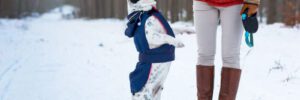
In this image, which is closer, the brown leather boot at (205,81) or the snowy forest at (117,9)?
the brown leather boot at (205,81)

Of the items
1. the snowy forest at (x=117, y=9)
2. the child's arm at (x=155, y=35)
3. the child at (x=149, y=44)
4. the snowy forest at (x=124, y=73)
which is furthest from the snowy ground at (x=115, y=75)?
the snowy forest at (x=117, y=9)

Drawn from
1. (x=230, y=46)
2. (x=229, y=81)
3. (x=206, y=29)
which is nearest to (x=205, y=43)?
(x=206, y=29)

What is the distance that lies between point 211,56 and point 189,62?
4.11 m

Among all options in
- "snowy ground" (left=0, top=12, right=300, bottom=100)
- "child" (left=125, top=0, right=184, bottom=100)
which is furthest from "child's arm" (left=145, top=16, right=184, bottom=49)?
"snowy ground" (left=0, top=12, right=300, bottom=100)

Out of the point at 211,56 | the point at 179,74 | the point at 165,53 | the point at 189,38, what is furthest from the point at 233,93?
the point at 189,38

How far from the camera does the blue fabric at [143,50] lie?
106 inches

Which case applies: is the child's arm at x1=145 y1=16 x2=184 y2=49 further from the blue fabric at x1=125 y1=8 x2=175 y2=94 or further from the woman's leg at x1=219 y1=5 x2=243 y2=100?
the woman's leg at x1=219 y1=5 x2=243 y2=100

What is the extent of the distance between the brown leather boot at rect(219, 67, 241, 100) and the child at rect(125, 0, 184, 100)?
456 mm

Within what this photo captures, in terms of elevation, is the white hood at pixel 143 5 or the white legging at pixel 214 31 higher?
the white hood at pixel 143 5

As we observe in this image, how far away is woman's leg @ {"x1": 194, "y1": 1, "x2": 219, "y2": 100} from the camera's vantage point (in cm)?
305

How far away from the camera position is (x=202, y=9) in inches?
121

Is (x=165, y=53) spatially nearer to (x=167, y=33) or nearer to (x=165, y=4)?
(x=167, y=33)

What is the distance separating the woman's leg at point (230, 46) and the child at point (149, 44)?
0.41 metres

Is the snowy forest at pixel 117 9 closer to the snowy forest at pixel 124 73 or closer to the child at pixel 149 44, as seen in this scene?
the snowy forest at pixel 124 73
